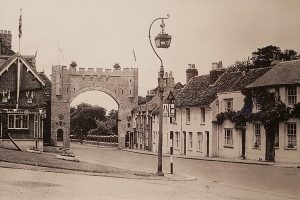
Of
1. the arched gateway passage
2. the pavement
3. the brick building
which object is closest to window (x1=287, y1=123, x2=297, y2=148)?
the pavement

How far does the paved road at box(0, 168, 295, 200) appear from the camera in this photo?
9.07 meters

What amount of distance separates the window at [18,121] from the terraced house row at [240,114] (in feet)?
24.8

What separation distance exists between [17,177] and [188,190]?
11.9 feet

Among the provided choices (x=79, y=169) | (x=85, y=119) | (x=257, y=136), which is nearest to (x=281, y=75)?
(x=257, y=136)

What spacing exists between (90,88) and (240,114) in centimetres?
2534

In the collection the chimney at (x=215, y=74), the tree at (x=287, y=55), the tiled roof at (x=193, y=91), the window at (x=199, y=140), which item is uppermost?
the tree at (x=287, y=55)

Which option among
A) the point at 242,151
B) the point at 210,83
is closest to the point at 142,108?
the point at 210,83

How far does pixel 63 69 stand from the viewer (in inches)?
2010

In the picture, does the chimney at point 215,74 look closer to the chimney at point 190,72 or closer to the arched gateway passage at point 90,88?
the chimney at point 190,72

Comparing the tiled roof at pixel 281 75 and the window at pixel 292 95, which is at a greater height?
the tiled roof at pixel 281 75

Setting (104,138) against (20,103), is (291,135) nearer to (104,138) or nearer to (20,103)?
(20,103)

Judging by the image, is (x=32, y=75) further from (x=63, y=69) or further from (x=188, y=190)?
(x=63, y=69)

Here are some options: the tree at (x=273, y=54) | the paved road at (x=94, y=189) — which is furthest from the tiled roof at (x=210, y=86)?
the paved road at (x=94, y=189)

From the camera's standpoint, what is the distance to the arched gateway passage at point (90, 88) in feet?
167
